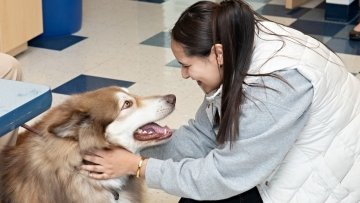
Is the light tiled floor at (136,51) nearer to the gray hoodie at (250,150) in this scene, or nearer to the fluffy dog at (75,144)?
the fluffy dog at (75,144)

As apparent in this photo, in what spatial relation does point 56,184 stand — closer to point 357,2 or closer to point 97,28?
point 97,28

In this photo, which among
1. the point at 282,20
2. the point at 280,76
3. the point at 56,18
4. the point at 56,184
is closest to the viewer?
the point at 280,76

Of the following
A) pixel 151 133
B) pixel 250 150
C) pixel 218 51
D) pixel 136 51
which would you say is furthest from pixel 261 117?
pixel 136 51

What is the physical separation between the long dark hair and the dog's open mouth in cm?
26

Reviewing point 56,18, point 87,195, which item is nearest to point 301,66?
point 87,195

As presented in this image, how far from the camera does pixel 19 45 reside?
3887mm

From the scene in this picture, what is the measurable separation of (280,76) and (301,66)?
59 mm

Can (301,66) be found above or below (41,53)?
above

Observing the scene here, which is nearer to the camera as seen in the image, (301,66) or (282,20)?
(301,66)

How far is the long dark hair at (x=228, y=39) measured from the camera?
1620 millimetres

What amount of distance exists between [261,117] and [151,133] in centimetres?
38

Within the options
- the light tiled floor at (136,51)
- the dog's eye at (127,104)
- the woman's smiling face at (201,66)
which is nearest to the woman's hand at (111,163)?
the dog's eye at (127,104)

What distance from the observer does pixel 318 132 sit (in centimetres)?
171

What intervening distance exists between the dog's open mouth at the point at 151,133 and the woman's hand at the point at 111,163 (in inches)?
2.8
